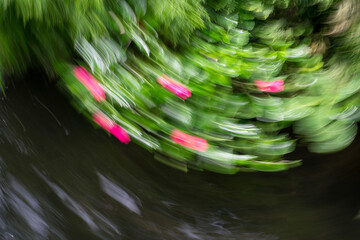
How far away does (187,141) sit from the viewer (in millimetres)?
1075

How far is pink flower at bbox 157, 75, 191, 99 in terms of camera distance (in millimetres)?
1091

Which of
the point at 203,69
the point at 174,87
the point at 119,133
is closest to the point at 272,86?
the point at 203,69

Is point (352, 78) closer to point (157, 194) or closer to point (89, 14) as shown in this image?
point (157, 194)

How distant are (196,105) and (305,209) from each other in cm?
49

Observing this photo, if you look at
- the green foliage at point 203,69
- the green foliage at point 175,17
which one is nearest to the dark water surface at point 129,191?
the green foliage at point 203,69

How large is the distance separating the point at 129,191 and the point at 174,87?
Result: 1.08 feet

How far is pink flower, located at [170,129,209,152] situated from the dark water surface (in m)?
0.12

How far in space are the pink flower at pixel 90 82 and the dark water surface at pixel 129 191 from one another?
0.43 ft

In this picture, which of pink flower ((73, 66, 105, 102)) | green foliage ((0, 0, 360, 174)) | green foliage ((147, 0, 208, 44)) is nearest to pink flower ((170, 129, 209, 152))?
green foliage ((0, 0, 360, 174))

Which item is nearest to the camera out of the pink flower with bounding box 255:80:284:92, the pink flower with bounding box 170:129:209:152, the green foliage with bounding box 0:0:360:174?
the green foliage with bounding box 0:0:360:174

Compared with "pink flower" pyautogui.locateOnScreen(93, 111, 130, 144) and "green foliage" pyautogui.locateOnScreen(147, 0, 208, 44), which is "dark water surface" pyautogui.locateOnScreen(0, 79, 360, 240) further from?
"green foliage" pyautogui.locateOnScreen(147, 0, 208, 44)

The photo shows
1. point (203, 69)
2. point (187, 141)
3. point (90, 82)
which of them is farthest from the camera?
A: point (203, 69)

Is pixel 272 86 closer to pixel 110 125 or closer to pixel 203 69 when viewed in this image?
pixel 203 69

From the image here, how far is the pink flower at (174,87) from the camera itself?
1.09 meters
